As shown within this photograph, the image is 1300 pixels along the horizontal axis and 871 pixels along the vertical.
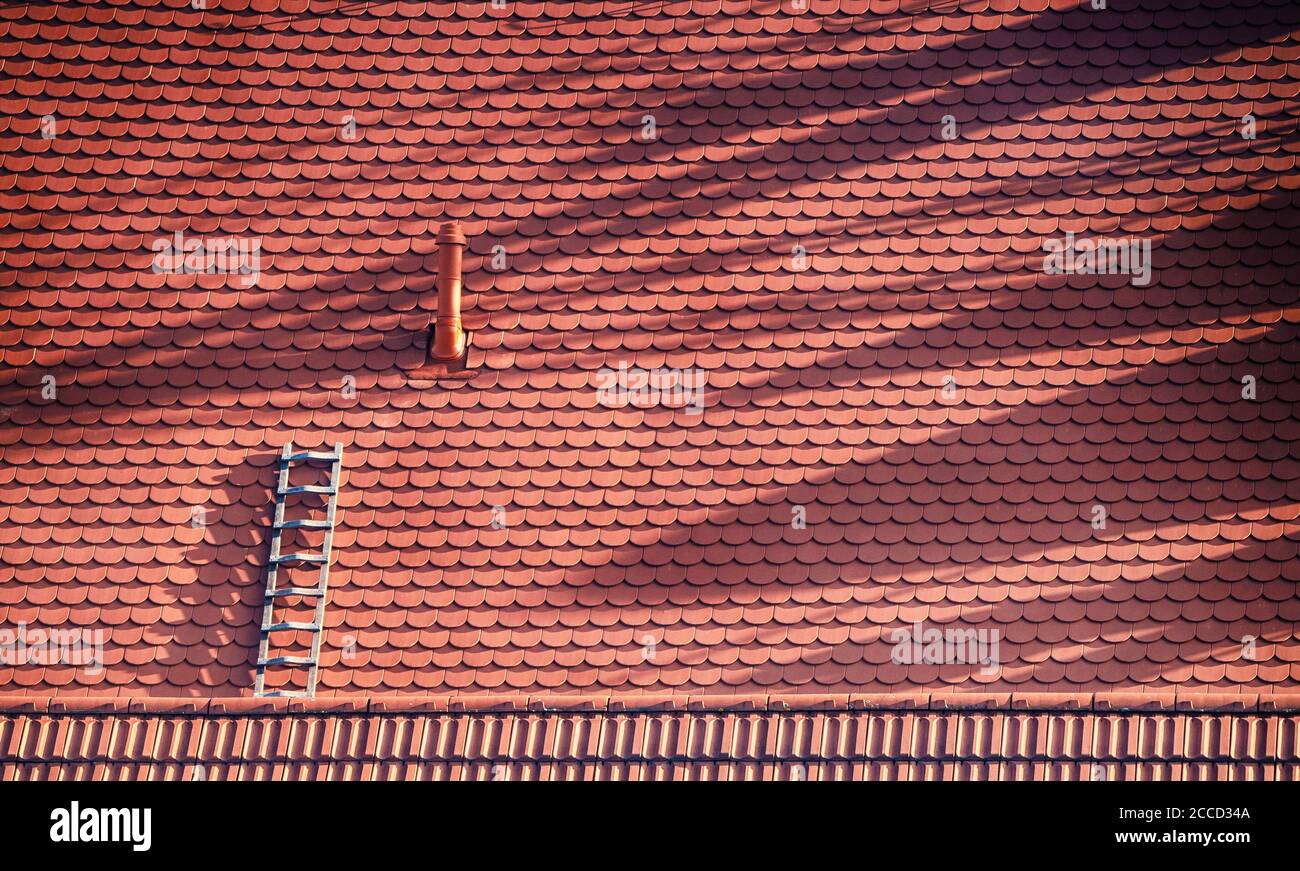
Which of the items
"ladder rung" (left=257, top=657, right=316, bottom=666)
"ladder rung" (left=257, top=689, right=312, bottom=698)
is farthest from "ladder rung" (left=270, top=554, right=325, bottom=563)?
"ladder rung" (left=257, top=689, right=312, bottom=698)

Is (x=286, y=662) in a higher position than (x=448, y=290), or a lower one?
lower

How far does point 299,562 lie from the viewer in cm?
917

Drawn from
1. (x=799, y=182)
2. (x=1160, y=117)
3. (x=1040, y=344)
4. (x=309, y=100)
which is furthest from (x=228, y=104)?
(x=1160, y=117)

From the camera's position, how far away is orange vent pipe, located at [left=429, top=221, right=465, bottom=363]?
9.52 metres

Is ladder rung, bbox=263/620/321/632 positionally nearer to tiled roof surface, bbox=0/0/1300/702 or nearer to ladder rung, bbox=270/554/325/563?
tiled roof surface, bbox=0/0/1300/702

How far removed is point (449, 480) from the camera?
31.0 ft

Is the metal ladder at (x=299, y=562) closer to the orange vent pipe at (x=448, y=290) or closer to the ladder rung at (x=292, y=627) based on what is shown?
the ladder rung at (x=292, y=627)

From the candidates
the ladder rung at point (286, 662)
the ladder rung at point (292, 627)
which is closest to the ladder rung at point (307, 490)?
the ladder rung at point (292, 627)

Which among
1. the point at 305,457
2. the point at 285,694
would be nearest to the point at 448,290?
the point at 305,457

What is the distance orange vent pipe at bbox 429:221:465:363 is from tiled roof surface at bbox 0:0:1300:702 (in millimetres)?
253

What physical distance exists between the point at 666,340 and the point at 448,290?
5.34ft

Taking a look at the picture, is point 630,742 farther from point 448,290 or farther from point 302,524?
point 448,290

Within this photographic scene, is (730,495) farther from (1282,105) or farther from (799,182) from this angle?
(1282,105)
